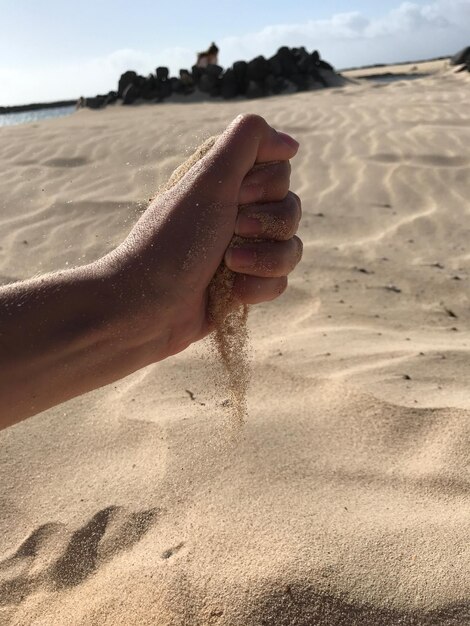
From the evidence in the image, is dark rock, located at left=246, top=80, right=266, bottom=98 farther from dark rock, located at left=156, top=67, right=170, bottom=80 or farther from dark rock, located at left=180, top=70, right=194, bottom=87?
dark rock, located at left=156, top=67, right=170, bottom=80

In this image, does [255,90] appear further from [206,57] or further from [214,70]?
[206,57]

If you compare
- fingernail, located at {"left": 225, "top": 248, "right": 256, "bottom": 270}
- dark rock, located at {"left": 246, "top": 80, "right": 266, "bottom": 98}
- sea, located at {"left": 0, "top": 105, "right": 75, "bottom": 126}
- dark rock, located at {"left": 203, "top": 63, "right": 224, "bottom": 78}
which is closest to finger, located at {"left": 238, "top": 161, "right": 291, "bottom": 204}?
fingernail, located at {"left": 225, "top": 248, "right": 256, "bottom": 270}

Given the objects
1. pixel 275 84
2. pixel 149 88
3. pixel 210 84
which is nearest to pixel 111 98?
pixel 149 88

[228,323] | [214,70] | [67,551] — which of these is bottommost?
[67,551]

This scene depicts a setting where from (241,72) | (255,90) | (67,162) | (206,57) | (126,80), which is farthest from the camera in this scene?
(206,57)

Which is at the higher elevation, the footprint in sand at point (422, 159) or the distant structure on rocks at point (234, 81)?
the distant structure on rocks at point (234, 81)

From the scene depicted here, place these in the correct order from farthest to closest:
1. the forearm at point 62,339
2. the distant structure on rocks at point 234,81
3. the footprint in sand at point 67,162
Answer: the distant structure on rocks at point 234,81 → the footprint in sand at point 67,162 → the forearm at point 62,339

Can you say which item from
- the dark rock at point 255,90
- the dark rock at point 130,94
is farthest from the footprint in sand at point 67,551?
the dark rock at point 130,94

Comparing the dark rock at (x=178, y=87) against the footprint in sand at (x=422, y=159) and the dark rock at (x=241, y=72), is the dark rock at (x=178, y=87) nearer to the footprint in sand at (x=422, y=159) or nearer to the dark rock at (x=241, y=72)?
the dark rock at (x=241, y=72)
